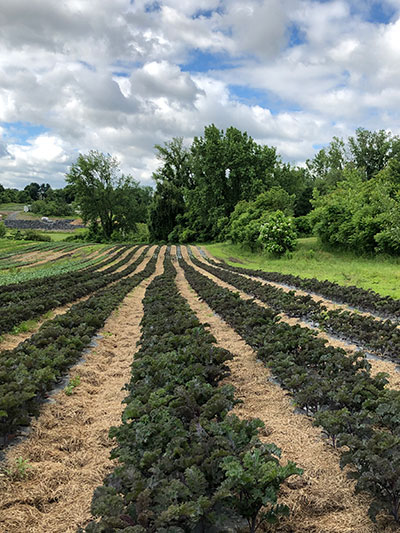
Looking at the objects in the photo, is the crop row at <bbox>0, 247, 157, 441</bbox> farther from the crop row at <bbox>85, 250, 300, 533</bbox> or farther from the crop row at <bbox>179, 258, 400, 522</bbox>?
the crop row at <bbox>179, 258, 400, 522</bbox>

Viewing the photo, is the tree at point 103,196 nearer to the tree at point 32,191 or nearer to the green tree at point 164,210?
the green tree at point 164,210

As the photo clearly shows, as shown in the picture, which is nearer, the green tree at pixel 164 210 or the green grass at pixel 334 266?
the green grass at pixel 334 266

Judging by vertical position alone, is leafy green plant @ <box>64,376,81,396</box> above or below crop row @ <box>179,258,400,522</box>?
below

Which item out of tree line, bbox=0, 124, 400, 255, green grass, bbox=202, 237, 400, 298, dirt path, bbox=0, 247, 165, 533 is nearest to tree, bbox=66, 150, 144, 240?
tree line, bbox=0, 124, 400, 255

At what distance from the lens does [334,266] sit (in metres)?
21.7

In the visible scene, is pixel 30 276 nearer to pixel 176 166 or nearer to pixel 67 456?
pixel 67 456

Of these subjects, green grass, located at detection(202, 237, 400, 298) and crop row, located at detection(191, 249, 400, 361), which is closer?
crop row, located at detection(191, 249, 400, 361)

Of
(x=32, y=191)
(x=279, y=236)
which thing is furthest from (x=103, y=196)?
(x=32, y=191)

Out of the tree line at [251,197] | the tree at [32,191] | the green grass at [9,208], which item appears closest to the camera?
the tree line at [251,197]

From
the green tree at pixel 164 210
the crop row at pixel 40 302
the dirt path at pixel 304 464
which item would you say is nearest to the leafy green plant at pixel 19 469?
the dirt path at pixel 304 464

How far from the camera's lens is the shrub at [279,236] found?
29.0 metres

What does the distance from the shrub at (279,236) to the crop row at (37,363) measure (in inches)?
830

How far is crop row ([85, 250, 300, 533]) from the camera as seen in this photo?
2.51m

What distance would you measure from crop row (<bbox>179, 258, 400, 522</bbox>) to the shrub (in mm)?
21603
